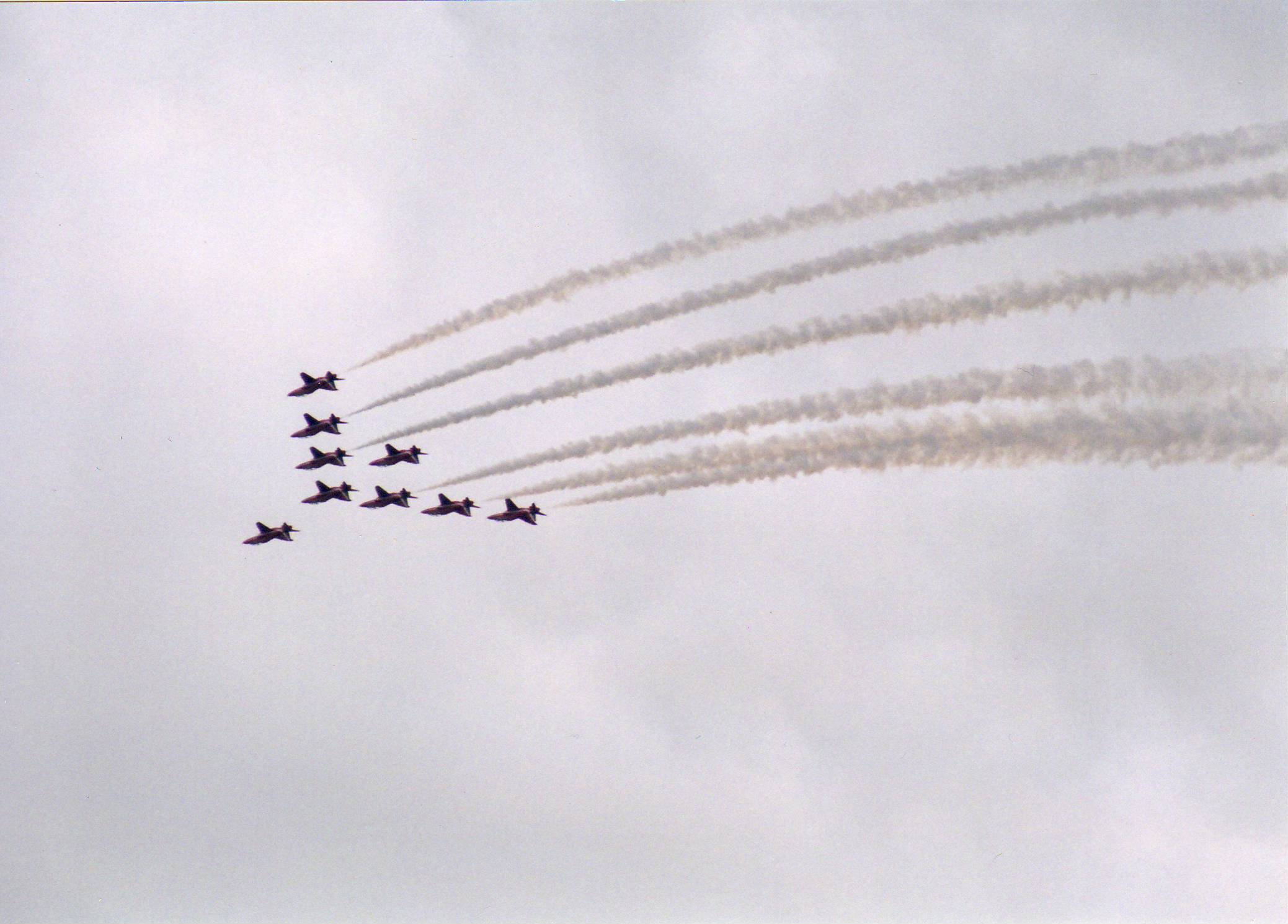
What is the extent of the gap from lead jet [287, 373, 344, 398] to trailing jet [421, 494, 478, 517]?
241 inches

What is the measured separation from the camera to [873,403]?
125ft

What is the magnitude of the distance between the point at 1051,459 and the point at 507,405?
18162 mm

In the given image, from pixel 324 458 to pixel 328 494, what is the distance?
1.39 m

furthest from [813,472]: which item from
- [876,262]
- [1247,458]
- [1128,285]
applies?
[1247,458]

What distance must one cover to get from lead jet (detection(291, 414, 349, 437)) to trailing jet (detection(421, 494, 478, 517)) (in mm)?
5313

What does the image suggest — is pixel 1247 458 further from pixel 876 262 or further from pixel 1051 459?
pixel 876 262

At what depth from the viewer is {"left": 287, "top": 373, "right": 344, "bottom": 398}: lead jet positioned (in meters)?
57.8

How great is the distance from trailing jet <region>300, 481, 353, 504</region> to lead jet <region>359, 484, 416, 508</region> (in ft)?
6.72

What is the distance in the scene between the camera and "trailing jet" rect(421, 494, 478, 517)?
5591 cm

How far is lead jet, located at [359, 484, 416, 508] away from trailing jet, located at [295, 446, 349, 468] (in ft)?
9.88

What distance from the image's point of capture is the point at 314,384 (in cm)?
5791

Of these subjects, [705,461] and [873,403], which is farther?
[705,461]

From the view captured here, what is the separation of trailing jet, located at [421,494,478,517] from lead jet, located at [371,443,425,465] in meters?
2.15

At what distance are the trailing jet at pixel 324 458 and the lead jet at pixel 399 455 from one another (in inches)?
86.6
